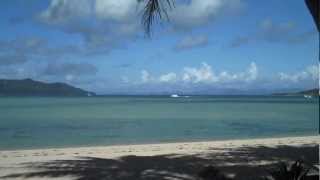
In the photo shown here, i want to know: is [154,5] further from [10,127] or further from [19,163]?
[10,127]

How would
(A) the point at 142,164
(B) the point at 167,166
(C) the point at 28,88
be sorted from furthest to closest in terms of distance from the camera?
(C) the point at 28,88 → (A) the point at 142,164 → (B) the point at 167,166

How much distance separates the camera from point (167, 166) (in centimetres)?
1159

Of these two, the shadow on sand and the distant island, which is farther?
the distant island

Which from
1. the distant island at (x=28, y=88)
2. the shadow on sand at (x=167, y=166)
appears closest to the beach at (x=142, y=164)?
the shadow on sand at (x=167, y=166)

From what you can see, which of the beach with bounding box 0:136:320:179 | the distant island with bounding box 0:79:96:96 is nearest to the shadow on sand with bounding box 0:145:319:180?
the beach with bounding box 0:136:320:179

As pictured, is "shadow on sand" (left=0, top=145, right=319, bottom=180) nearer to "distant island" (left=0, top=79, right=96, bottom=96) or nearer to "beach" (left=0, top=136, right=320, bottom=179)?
"beach" (left=0, top=136, right=320, bottom=179)

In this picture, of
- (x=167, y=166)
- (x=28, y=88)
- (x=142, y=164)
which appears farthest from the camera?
(x=28, y=88)

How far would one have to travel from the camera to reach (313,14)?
5562mm

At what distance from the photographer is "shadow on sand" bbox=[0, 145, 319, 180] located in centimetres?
1014

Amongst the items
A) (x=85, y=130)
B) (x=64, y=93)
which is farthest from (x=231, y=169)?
(x=64, y=93)

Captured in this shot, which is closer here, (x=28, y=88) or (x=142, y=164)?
(x=142, y=164)

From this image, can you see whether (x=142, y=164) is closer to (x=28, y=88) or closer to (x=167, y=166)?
(x=167, y=166)

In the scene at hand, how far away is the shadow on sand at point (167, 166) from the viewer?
10141 mm

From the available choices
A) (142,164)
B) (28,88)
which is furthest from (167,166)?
(28,88)
